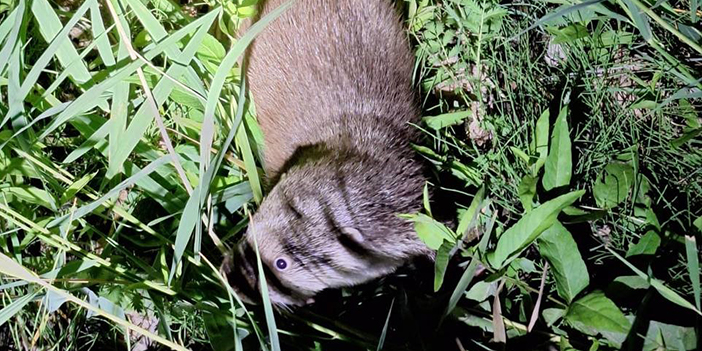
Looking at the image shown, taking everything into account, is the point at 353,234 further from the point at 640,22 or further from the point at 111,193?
the point at 640,22

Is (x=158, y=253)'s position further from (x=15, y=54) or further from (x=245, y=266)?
(x=15, y=54)

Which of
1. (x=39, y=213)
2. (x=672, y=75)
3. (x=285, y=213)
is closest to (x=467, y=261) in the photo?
(x=285, y=213)

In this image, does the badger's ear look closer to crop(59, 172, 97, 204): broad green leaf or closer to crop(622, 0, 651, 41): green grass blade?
crop(59, 172, 97, 204): broad green leaf

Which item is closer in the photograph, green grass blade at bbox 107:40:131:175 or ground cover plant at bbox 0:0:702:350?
ground cover plant at bbox 0:0:702:350

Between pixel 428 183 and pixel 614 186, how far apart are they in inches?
32.0

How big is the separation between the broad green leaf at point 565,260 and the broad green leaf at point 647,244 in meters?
0.33

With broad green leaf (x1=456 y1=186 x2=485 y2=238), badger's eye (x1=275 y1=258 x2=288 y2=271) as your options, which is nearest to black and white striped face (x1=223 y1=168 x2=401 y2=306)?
badger's eye (x1=275 y1=258 x2=288 y2=271)

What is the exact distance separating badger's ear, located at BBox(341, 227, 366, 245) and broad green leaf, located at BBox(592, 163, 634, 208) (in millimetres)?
1057

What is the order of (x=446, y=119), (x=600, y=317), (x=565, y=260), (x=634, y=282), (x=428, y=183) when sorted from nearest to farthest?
(x=600, y=317), (x=565, y=260), (x=634, y=282), (x=428, y=183), (x=446, y=119)

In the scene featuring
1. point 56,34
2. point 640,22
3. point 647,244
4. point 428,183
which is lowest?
point 647,244

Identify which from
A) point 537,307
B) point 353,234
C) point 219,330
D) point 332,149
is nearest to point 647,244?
point 537,307

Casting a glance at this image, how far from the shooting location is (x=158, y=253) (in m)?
3.29

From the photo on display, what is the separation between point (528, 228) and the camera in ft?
9.36

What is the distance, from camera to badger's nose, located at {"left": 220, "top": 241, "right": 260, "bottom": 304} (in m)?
3.09
